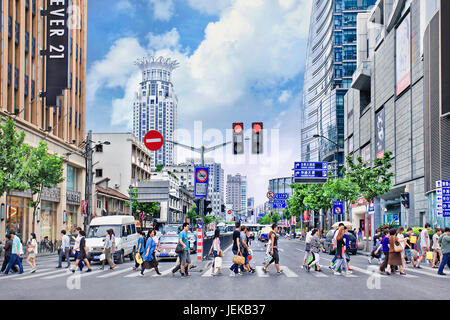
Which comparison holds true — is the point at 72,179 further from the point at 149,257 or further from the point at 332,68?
the point at 332,68

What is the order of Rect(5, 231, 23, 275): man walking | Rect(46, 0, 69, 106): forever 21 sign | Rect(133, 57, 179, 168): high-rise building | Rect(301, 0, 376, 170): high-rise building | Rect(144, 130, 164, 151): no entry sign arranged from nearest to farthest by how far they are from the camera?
1. Rect(5, 231, 23, 275): man walking
2. Rect(144, 130, 164, 151): no entry sign
3. Rect(46, 0, 69, 106): forever 21 sign
4. Rect(301, 0, 376, 170): high-rise building
5. Rect(133, 57, 179, 168): high-rise building

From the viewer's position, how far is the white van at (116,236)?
28594 millimetres

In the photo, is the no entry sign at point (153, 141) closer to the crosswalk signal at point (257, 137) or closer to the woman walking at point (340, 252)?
the crosswalk signal at point (257, 137)

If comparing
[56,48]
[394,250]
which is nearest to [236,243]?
[394,250]

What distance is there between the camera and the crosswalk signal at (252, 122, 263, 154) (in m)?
20.8

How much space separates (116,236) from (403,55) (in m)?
34.2

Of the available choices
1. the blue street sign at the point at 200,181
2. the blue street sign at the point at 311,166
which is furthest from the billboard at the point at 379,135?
the blue street sign at the point at 200,181

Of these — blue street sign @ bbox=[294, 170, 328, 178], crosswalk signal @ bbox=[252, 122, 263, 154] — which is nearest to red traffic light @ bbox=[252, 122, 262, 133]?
crosswalk signal @ bbox=[252, 122, 263, 154]

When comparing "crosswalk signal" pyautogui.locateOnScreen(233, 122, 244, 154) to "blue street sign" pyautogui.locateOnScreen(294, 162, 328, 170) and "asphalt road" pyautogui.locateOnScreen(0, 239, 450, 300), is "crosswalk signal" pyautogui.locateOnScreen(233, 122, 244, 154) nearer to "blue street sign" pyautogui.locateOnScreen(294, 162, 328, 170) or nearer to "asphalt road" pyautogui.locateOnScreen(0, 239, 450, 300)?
"asphalt road" pyautogui.locateOnScreen(0, 239, 450, 300)

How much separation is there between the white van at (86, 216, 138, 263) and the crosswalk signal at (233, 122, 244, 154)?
1172cm

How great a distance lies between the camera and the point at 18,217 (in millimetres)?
41844

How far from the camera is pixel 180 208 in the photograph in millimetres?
132500
